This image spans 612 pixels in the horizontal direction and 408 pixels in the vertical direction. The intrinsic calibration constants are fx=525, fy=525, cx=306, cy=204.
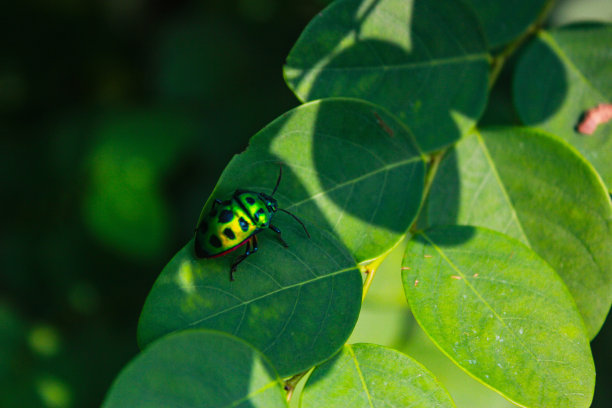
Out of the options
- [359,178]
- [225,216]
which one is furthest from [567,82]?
[225,216]

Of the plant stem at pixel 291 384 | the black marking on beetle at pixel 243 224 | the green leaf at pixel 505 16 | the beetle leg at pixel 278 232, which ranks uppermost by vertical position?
the black marking on beetle at pixel 243 224

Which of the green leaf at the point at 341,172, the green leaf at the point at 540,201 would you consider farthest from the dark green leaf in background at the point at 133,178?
the green leaf at the point at 540,201

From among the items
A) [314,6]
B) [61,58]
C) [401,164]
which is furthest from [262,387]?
[61,58]

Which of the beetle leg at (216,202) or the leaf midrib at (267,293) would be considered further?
the beetle leg at (216,202)

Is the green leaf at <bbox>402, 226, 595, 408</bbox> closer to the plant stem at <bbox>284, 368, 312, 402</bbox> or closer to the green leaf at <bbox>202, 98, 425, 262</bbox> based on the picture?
the green leaf at <bbox>202, 98, 425, 262</bbox>

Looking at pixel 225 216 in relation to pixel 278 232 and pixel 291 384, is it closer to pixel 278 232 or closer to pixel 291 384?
pixel 278 232

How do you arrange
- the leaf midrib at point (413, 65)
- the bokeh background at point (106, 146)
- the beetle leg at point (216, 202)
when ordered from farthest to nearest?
1. the bokeh background at point (106, 146)
2. the leaf midrib at point (413, 65)
3. the beetle leg at point (216, 202)

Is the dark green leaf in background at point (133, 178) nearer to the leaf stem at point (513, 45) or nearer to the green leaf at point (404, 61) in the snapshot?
the green leaf at point (404, 61)
